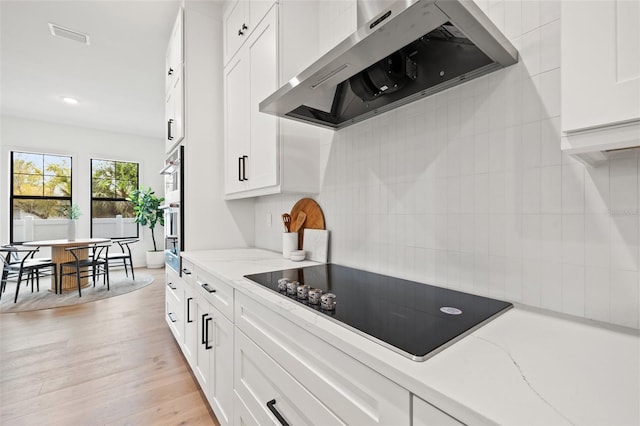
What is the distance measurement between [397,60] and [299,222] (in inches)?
43.8

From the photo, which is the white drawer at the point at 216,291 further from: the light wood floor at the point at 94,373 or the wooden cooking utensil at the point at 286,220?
the light wood floor at the point at 94,373

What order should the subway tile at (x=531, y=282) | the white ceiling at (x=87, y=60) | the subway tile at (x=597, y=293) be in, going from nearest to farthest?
1. the subway tile at (x=597, y=293)
2. the subway tile at (x=531, y=282)
3. the white ceiling at (x=87, y=60)

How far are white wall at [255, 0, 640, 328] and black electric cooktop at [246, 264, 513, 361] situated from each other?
0.39ft

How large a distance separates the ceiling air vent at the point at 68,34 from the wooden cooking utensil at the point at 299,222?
287 cm

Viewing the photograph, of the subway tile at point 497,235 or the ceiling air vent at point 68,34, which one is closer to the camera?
the subway tile at point 497,235

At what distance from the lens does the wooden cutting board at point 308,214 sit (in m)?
1.78

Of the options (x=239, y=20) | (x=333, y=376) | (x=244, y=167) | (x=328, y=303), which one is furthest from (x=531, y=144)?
(x=239, y=20)

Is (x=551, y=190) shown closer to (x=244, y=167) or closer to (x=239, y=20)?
(x=244, y=167)

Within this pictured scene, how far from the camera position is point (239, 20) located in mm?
2027

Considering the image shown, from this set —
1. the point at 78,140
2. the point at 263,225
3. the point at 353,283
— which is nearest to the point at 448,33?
the point at 353,283

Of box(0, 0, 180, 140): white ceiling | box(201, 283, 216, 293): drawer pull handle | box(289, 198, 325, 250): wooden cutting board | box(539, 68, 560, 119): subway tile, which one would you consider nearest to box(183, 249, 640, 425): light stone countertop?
box(539, 68, 560, 119): subway tile

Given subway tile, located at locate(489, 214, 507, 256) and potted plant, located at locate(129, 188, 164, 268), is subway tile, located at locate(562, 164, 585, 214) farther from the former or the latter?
potted plant, located at locate(129, 188, 164, 268)

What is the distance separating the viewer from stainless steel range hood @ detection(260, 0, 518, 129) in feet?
2.63

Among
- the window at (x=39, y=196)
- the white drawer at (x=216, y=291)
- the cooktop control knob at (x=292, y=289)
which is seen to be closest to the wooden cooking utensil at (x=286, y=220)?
the white drawer at (x=216, y=291)
